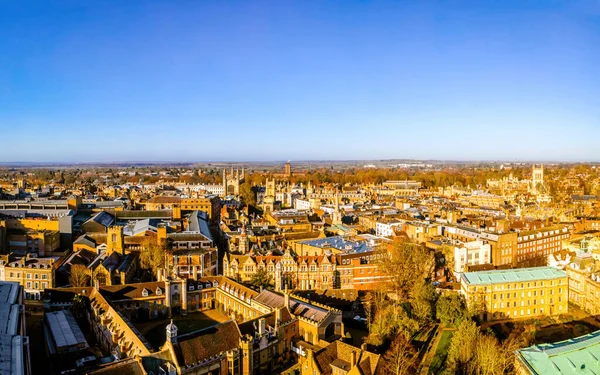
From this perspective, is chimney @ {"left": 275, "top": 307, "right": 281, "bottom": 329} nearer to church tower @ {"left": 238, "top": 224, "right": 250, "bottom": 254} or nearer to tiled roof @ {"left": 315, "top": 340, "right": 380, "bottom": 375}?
tiled roof @ {"left": 315, "top": 340, "right": 380, "bottom": 375}

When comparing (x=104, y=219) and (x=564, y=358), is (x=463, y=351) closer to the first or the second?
(x=564, y=358)

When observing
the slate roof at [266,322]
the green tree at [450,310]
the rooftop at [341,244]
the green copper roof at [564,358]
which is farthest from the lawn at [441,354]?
the rooftop at [341,244]

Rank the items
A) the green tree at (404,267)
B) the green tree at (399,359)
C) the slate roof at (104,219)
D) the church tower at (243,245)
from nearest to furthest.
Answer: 1. the green tree at (399,359)
2. the green tree at (404,267)
3. the church tower at (243,245)
4. the slate roof at (104,219)

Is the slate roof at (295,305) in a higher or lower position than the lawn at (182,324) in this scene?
higher

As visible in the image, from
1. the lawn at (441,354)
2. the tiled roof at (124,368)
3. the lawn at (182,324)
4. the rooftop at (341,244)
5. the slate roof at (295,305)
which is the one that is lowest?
the lawn at (441,354)

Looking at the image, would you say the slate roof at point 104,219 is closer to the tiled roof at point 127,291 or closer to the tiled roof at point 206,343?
the tiled roof at point 127,291

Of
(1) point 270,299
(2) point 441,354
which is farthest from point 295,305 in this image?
(2) point 441,354

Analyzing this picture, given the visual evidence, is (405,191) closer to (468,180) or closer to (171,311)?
(468,180)

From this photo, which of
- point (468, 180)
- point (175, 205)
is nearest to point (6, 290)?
point (175, 205)
